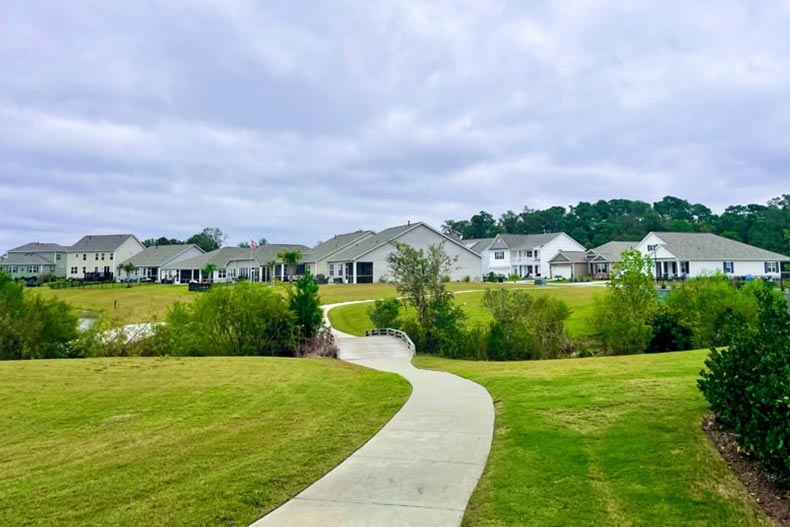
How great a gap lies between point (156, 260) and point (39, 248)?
33043mm

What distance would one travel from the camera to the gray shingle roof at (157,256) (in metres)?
79.6

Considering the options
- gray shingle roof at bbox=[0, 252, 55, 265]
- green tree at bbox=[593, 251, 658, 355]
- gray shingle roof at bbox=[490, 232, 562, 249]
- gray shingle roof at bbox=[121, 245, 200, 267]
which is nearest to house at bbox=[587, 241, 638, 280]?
gray shingle roof at bbox=[490, 232, 562, 249]

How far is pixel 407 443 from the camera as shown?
634 centimetres

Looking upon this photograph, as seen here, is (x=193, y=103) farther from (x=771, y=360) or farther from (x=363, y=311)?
(x=771, y=360)

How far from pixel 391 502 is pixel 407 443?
1863 mm

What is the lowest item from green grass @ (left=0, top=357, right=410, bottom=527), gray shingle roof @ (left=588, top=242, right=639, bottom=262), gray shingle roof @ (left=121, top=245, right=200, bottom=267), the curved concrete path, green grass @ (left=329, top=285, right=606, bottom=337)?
the curved concrete path

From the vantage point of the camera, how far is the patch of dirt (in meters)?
4.21

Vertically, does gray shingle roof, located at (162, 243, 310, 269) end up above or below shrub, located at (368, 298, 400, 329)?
above

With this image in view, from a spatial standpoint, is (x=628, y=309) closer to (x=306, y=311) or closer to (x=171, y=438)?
(x=306, y=311)

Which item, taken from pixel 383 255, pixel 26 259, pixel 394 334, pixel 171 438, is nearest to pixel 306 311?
pixel 394 334

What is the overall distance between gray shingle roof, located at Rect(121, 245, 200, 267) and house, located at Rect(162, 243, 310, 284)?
286 cm

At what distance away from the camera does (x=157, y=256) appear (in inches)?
3204

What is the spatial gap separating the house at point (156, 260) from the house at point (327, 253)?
25.2 metres

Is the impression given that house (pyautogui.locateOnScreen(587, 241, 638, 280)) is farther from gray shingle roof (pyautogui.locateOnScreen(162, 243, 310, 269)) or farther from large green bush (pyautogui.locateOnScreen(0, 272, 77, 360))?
large green bush (pyautogui.locateOnScreen(0, 272, 77, 360))
